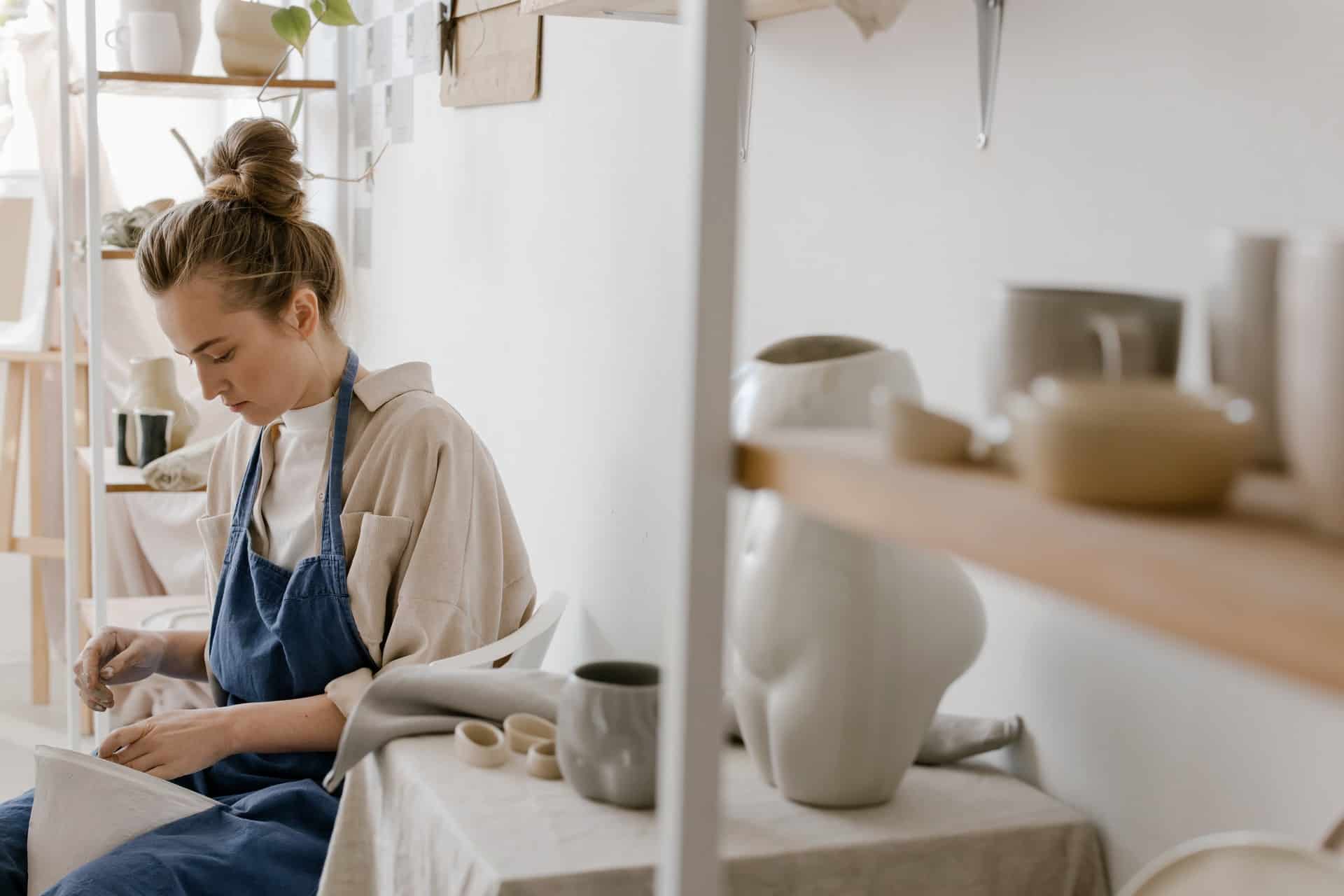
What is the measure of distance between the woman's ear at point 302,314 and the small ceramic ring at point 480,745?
77 cm

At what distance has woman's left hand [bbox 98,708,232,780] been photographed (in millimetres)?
1475

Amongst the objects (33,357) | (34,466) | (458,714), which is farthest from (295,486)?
(34,466)

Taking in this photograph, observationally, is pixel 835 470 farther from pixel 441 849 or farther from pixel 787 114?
pixel 787 114

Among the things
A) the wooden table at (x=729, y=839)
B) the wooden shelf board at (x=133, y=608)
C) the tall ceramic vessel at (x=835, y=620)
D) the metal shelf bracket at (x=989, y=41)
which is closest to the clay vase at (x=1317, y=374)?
the tall ceramic vessel at (x=835, y=620)

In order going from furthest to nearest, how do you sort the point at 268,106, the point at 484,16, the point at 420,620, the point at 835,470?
the point at 268,106, the point at 484,16, the point at 420,620, the point at 835,470

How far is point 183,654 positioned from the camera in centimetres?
186

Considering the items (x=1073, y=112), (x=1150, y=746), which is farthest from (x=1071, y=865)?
(x=1073, y=112)

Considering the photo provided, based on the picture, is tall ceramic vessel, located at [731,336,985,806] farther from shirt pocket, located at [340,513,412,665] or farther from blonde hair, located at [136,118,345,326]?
blonde hair, located at [136,118,345,326]

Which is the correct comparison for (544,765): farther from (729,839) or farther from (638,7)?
(638,7)

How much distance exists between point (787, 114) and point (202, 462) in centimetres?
169

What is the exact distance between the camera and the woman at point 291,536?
1.50 metres

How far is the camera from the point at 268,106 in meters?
3.21

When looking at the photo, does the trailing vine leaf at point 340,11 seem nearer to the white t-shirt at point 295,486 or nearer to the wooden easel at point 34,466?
the white t-shirt at point 295,486

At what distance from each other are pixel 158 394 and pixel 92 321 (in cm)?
21
